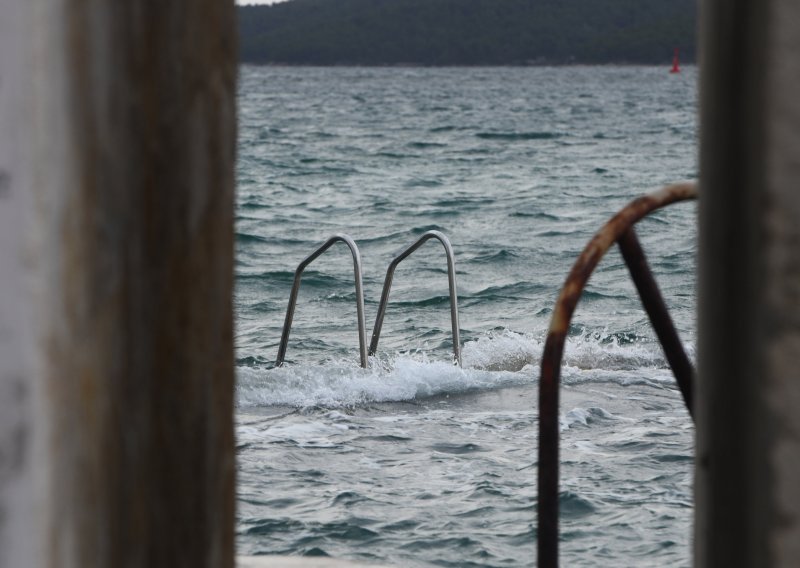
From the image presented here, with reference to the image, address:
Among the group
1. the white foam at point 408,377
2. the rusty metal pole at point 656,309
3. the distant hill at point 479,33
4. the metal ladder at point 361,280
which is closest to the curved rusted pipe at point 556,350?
the rusty metal pole at point 656,309

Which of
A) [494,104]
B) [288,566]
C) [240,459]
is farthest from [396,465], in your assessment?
[494,104]

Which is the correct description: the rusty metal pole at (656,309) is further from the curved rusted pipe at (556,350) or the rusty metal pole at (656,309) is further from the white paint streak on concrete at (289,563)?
the white paint streak on concrete at (289,563)

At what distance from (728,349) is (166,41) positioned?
2.16 feet

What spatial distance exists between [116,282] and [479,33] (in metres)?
130

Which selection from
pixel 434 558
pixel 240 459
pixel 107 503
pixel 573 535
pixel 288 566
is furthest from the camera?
pixel 240 459

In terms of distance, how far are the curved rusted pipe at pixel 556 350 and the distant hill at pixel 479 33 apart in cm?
12203

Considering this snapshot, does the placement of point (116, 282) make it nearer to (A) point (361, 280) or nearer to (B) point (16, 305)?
(B) point (16, 305)

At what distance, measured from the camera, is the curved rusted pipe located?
2029mm

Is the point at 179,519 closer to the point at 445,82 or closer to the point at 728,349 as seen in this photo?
the point at 728,349

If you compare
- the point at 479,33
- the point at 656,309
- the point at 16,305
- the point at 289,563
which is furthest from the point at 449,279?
the point at 479,33

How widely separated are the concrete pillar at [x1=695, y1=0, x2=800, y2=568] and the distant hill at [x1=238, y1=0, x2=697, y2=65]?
4835 inches

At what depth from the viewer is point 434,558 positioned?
15.9ft

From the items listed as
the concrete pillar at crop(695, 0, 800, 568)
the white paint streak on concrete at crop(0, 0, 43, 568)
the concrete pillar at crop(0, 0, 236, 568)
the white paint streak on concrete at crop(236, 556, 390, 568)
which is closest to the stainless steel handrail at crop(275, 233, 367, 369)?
the white paint streak on concrete at crop(236, 556, 390, 568)

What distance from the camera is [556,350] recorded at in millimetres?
2057
